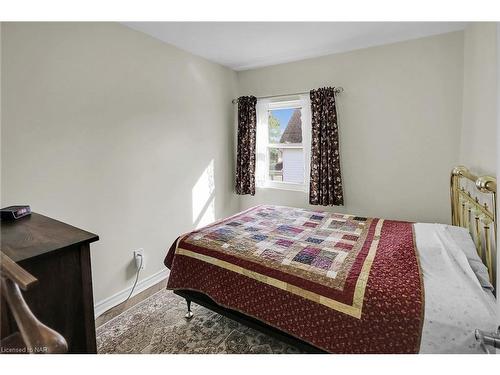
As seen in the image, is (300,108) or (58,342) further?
(300,108)

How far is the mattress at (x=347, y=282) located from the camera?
1.11m

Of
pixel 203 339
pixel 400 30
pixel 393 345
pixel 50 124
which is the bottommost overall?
pixel 203 339

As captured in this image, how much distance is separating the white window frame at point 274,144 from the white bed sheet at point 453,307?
1.91 m

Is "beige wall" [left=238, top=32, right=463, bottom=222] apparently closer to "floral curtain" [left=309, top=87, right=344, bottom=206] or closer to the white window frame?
"floral curtain" [left=309, top=87, right=344, bottom=206]

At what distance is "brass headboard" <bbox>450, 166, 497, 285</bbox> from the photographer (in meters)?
1.32

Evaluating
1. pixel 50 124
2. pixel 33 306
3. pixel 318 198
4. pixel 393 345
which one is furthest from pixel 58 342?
pixel 318 198

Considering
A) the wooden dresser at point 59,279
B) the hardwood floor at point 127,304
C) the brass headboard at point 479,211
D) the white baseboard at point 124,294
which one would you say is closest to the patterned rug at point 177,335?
the hardwood floor at point 127,304

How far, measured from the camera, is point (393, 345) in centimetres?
112

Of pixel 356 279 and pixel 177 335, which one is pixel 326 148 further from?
pixel 177 335

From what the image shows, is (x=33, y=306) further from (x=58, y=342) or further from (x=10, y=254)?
(x=58, y=342)

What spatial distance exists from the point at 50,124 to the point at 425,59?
3129 millimetres

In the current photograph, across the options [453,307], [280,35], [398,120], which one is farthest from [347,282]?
[280,35]

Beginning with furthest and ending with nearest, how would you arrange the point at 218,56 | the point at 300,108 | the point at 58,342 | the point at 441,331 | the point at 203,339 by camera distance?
the point at 300,108, the point at 218,56, the point at 203,339, the point at 441,331, the point at 58,342

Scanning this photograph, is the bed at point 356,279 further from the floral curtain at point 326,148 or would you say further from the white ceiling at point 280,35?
the white ceiling at point 280,35
